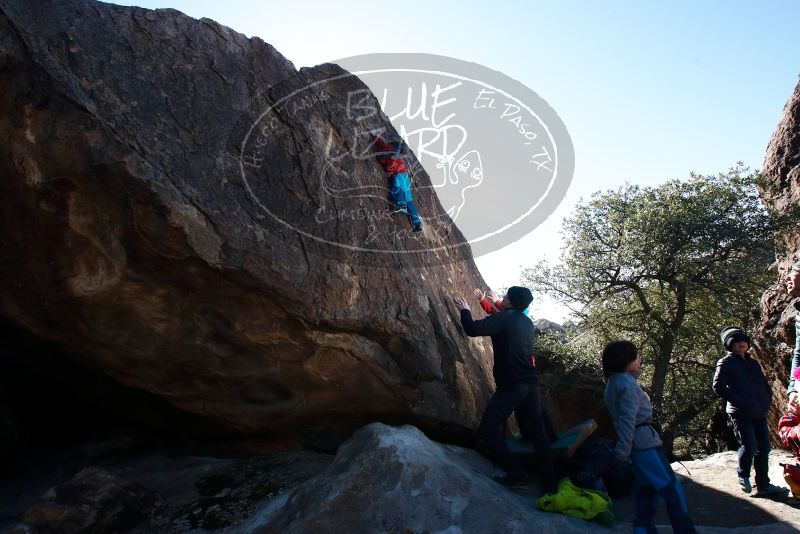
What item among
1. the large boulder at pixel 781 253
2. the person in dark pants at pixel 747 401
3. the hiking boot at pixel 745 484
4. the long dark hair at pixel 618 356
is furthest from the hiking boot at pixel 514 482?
the large boulder at pixel 781 253

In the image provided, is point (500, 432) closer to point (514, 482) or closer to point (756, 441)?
point (514, 482)

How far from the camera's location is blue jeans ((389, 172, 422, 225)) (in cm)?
793

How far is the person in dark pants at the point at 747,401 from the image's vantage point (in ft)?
21.0

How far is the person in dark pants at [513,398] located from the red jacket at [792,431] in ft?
8.50

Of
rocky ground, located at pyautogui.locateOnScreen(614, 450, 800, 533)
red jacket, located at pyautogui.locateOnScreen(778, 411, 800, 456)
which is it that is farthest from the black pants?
red jacket, located at pyautogui.locateOnScreen(778, 411, 800, 456)

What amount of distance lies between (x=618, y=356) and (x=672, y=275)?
9.66 m

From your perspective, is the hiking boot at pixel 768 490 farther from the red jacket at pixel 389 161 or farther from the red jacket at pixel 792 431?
the red jacket at pixel 389 161

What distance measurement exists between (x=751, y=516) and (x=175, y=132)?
22.5 feet

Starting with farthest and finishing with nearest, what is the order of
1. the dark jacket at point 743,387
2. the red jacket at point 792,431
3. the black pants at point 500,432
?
the dark jacket at point 743,387 < the red jacket at point 792,431 < the black pants at point 500,432

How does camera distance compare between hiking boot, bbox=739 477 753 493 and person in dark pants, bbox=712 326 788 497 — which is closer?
person in dark pants, bbox=712 326 788 497

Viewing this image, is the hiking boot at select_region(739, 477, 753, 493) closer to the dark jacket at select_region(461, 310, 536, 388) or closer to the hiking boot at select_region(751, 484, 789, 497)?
the hiking boot at select_region(751, 484, 789, 497)

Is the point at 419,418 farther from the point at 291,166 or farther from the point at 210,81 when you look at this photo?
the point at 210,81

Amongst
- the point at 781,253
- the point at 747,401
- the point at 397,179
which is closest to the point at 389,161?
the point at 397,179

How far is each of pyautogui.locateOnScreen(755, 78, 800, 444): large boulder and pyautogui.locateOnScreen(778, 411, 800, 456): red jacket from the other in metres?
4.49
